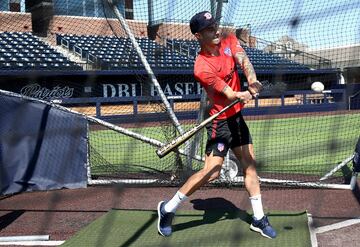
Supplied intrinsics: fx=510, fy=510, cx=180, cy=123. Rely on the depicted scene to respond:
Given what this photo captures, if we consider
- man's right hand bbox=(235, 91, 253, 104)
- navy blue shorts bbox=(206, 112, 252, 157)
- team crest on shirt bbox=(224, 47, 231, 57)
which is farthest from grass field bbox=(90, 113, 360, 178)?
man's right hand bbox=(235, 91, 253, 104)

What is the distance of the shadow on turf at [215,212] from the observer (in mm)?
5129

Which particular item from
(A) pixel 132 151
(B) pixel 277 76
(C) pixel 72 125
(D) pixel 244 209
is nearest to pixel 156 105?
(C) pixel 72 125

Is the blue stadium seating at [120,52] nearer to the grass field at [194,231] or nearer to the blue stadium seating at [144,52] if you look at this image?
the blue stadium seating at [144,52]

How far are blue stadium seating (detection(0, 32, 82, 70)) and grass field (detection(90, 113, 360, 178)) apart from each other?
1.62m

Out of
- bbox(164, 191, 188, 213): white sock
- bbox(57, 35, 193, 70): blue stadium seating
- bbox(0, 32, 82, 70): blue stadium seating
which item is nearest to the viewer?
bbox(164, 191, 188, 213): white sock

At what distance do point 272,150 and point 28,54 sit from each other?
5.05 meters

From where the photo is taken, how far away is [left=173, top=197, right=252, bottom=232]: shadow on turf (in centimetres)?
513

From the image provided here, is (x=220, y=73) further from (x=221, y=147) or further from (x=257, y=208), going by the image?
(x=257, y=208)

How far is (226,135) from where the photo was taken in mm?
4637

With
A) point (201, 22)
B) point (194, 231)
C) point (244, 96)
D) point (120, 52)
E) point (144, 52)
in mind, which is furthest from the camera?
point (120, 52)

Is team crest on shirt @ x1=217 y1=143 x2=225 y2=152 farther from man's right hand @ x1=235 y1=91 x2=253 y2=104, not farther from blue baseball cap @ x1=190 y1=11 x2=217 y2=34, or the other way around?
blue baseball cap @ x1=190 y1=11 x2=217 y2=34

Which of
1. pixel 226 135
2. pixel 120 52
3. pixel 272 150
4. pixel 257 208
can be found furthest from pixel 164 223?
pixel 272 150

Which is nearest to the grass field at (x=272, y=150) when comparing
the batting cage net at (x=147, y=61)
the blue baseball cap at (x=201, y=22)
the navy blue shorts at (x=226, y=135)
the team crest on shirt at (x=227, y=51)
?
the batting cage net at (x=147, y=61)

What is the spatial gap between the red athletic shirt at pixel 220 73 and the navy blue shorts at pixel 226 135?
0.23 ft
